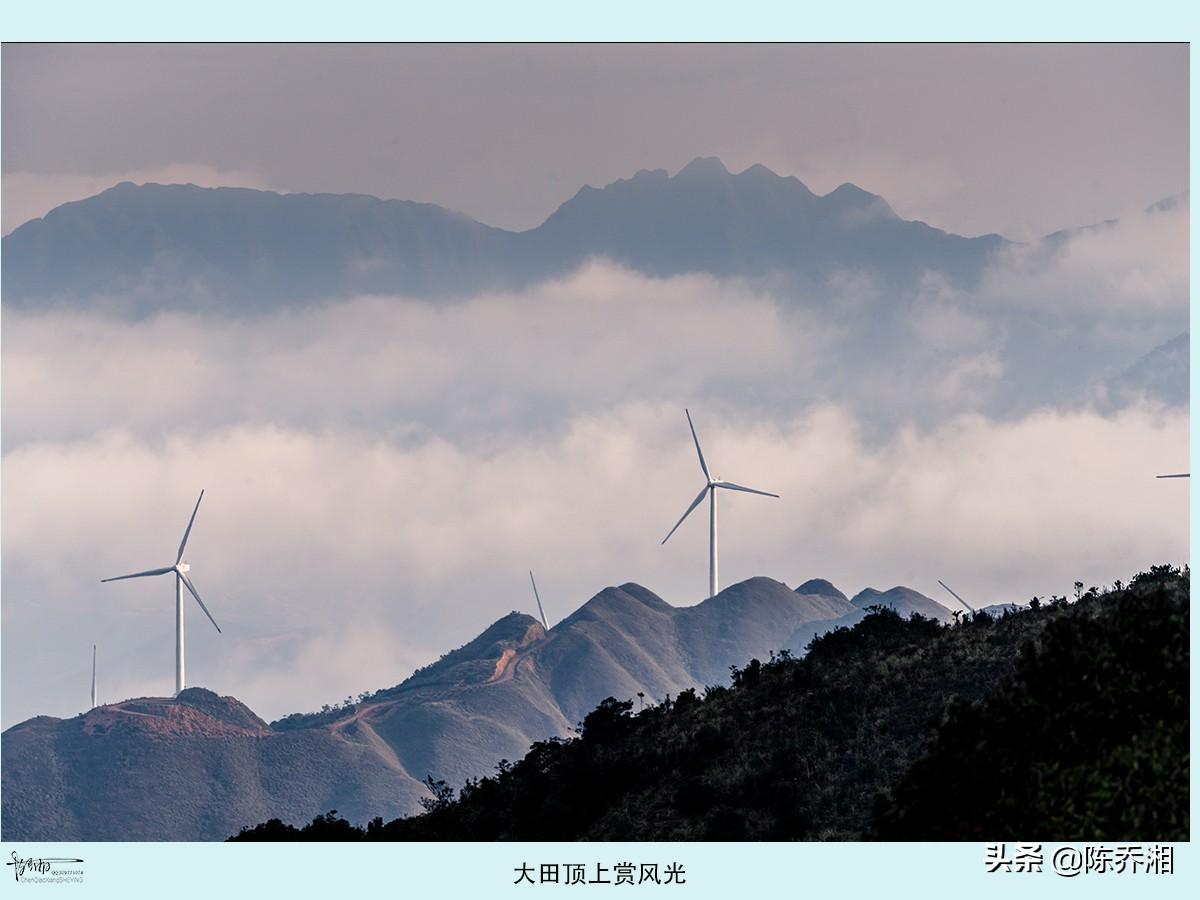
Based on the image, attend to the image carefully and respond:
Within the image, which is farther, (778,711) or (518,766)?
(518,766)

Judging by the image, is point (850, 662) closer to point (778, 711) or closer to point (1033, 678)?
point (778, 711)
